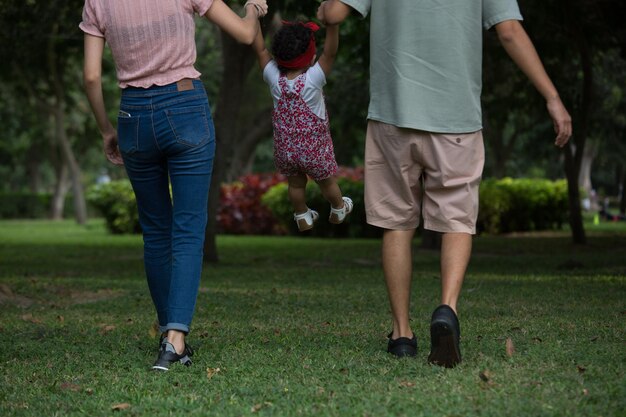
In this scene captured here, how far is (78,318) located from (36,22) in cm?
743

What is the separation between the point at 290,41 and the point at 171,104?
0.91 metres

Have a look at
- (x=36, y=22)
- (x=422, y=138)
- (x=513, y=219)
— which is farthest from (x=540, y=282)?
(x=513, y=219)

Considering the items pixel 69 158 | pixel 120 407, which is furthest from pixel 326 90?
pixel 120 407

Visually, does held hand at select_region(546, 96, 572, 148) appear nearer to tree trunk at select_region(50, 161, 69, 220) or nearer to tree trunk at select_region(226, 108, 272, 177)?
tree trunk at select_region(226, 108, 272, 177)

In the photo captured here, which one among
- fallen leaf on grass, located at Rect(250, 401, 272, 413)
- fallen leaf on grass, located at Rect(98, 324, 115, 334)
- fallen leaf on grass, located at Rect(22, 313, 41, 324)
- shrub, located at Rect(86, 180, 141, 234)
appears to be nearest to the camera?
fallen leaf on grass, located at Rect(250, 401, 272, 413)

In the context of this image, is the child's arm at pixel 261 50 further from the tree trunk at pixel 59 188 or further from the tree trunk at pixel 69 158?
the tree trunk at pixel 59 188

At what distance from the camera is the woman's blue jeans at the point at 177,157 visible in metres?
5.09

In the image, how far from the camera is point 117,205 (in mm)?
27172

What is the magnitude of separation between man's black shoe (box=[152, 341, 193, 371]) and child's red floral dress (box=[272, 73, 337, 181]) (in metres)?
1.47

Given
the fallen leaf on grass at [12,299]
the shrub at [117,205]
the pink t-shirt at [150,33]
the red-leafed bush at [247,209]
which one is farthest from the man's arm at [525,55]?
the shrub at [117,205]

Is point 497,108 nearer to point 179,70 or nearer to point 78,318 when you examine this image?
point 78,318

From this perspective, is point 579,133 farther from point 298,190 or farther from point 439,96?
point 439,96

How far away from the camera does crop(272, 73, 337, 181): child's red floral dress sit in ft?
19.2

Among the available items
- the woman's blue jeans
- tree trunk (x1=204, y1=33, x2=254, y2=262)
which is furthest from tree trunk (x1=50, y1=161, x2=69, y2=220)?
the woman's blue jeans
